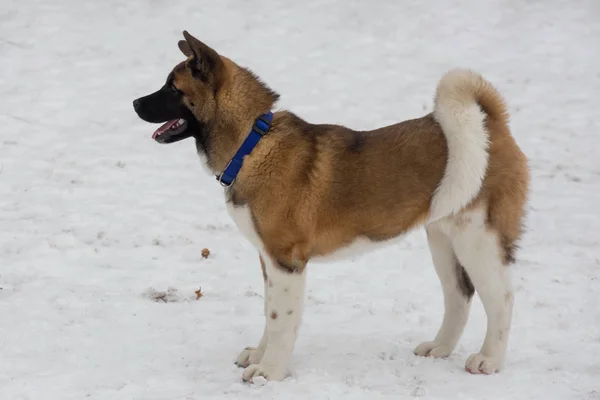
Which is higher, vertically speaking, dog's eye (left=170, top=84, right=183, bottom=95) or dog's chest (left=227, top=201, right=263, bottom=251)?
dog's eye (left=170, top=84, right=183, bottom=95)

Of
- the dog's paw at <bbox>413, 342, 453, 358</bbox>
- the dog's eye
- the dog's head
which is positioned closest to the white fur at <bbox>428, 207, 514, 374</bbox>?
the dog's paw at <bbox>413, 342, 453, 358</bbox>

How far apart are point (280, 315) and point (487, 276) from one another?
1.25 metres

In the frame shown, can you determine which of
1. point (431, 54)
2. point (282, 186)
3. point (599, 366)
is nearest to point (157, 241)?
point (282, 186)

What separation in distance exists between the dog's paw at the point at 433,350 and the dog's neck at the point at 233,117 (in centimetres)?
176

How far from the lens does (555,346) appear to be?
505 cm

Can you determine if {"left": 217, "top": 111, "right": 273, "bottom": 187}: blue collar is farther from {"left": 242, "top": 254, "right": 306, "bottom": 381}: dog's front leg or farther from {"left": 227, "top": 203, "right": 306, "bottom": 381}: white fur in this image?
{"left": 242, "top": 254, "right": 306, "bottom": 381}: dog's front leg

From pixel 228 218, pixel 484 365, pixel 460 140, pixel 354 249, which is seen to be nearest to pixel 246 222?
pixel 354 249

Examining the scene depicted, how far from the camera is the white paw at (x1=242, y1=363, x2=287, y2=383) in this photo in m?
4.42

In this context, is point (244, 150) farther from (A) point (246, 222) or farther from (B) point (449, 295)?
(B) point (449, 295)

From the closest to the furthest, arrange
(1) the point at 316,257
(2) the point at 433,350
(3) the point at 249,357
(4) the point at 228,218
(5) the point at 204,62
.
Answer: (5) the point at 204,62 → (1) the point at 316,257 → (3) the point at 249,357 → (2) the point at 433,350 → (4) the point at 228,218

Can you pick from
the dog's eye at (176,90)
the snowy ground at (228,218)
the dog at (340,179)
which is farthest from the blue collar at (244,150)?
the snowy ground at (228,218)

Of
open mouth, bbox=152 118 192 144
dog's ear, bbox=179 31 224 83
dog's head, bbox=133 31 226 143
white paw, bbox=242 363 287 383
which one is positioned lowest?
white paw, bbox=242 363 287 383

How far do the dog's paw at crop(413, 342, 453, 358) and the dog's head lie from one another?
199 centimetres

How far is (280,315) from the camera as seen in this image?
4.40m
